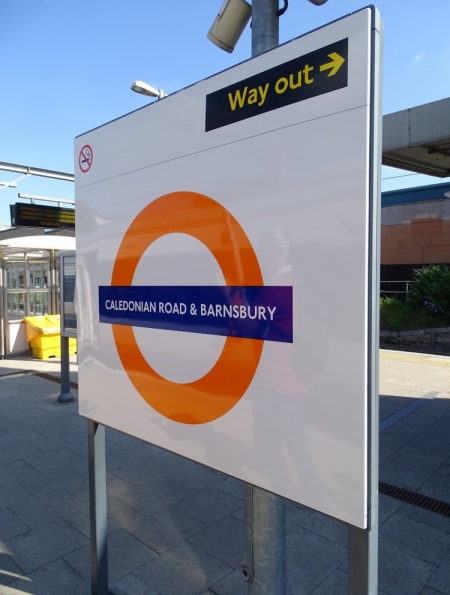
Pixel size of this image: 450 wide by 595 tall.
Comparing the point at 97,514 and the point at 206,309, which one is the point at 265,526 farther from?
the point at 97,514

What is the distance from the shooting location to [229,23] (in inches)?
93.8

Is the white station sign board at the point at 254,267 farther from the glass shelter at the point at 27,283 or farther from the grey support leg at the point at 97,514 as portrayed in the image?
the glass shelter at the point at 27,283

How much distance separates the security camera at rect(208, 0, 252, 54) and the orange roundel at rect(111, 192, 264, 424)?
3.56 feet

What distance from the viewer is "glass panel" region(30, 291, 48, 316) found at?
1120 cm

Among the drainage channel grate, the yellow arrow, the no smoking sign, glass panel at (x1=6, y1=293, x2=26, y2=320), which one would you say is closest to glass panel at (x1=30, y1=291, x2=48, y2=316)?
glass panel at (x1=6, y1=293, x2=26, y2=320)

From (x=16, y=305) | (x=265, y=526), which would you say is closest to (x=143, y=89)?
(x=16, y=305)

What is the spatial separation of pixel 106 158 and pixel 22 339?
9.32m

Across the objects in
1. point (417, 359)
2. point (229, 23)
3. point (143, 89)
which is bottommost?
point (417, 359)

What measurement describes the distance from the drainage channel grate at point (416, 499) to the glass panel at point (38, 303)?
9497 mm

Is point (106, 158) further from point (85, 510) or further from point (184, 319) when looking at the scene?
point (85, 510)

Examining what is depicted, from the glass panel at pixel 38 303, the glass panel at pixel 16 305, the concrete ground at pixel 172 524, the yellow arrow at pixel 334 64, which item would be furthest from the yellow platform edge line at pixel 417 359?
the yellow arrow at pixel 334 64

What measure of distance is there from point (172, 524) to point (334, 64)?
10.9ft

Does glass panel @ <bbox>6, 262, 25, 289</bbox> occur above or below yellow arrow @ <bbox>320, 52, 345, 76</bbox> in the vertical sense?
below

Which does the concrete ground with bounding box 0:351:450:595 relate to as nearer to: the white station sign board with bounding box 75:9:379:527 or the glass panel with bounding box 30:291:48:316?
the white station sign board with bounding box 75:9:379:527
